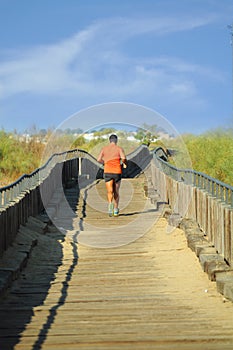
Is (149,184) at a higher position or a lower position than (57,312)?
higher

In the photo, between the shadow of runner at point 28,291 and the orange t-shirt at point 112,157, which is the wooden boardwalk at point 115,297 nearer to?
the shadow of runner at point 28,291

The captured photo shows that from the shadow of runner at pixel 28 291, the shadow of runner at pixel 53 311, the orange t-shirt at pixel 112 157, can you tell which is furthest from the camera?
the orange t-shirt at pixel 112 157

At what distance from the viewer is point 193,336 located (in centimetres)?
629

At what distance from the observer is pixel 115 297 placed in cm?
816

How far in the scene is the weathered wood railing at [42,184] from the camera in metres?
10.1

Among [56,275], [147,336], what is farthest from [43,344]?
[56,275]

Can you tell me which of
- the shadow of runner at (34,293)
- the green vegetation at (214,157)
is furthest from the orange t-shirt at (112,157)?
the green vegetation at (214,157)

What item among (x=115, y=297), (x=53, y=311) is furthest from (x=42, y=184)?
(x=53, y=311)

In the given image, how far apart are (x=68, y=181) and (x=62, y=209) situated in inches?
205

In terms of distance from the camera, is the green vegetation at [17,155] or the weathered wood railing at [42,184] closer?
the weathered wood railing at [42,184]

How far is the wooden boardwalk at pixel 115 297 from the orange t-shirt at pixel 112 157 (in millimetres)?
1658

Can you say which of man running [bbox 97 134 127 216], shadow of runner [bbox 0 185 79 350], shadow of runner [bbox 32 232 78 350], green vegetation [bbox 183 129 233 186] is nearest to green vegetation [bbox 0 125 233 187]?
green vegetation [bbox 183 129 233 186]

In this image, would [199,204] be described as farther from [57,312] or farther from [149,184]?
[149,184]

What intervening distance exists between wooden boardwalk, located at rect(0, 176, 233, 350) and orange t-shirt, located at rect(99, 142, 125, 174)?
1.66m
